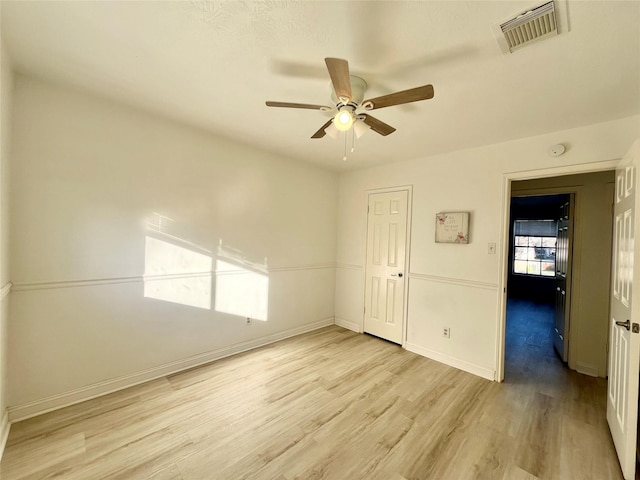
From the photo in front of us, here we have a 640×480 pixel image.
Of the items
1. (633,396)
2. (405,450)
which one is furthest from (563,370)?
(405,450)

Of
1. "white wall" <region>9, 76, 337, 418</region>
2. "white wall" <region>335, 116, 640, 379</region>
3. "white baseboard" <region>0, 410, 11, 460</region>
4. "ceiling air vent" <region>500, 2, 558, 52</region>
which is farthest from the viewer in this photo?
"white wall" <region>335, 116, 640, 379</region>

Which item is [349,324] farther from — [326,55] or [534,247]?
[534,247]

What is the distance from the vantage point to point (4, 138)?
175cm

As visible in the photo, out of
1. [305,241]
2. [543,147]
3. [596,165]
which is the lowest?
[305,241]

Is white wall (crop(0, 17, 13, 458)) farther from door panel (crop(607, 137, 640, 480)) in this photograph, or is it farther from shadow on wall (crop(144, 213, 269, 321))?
door panel (crop(607, 137, 640, 480))

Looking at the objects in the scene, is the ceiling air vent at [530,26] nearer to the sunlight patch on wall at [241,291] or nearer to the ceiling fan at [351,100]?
the ceiling fan at [351,100]

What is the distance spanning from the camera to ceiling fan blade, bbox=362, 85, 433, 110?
147 centimetres

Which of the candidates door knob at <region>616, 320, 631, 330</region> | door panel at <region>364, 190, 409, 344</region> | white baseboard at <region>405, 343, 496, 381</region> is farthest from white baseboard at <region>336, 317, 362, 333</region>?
door knob at <region>616, 320, 631, 330</region>

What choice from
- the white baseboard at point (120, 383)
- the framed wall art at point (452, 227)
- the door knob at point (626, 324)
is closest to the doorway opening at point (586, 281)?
the framed wall art at point (452, 227)

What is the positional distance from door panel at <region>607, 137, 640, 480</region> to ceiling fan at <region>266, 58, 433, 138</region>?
1.57 m

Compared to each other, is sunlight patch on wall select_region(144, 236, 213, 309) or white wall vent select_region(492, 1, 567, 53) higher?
white wall vent select_region(492, 1, 567, 53)

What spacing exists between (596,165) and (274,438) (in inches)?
138

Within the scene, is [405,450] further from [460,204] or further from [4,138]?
[4,138]

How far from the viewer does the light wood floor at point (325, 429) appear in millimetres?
1676
